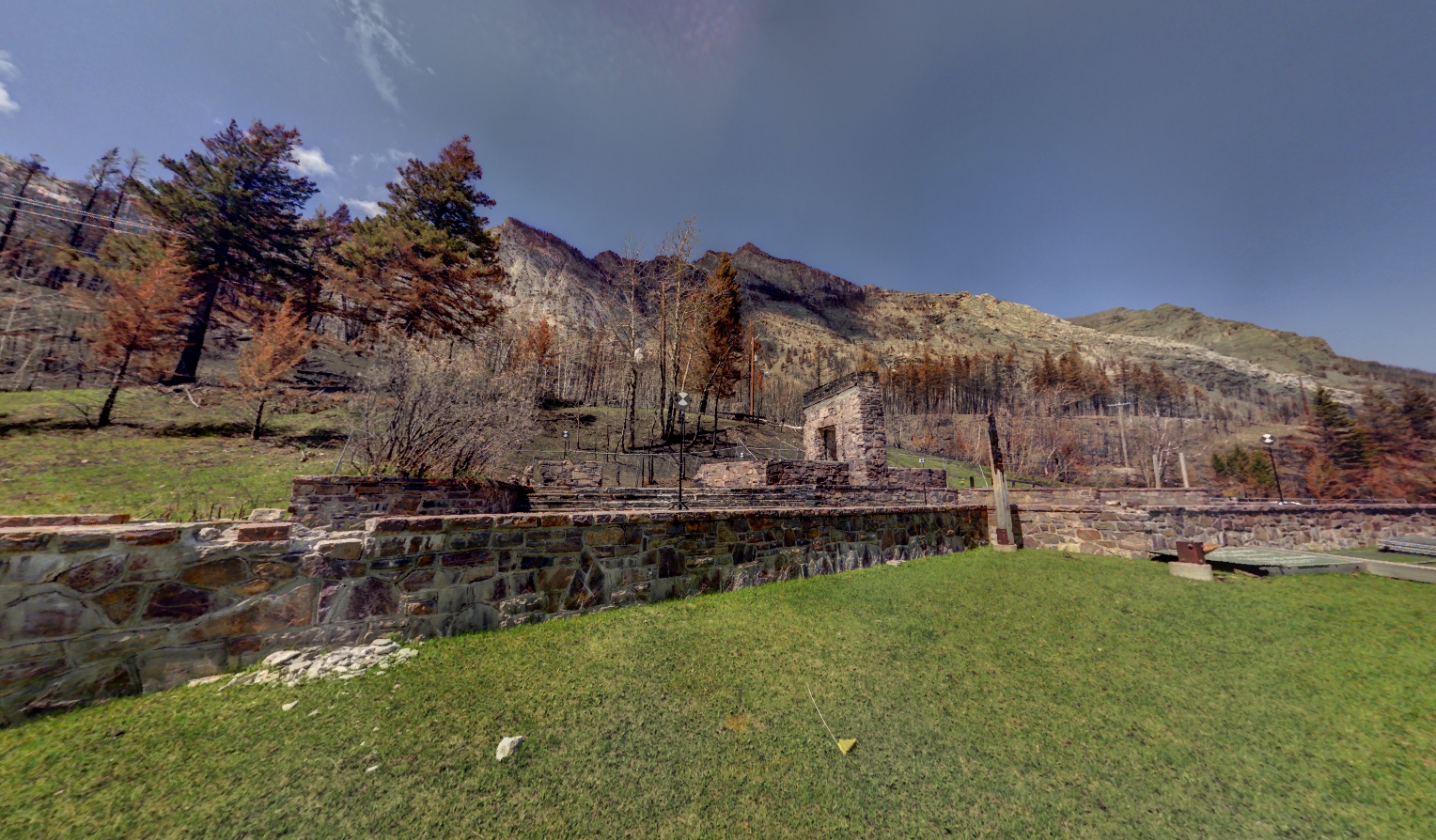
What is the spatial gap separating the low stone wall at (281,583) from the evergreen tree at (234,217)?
61.0 ft

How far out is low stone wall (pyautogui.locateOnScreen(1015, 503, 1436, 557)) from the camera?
301 inches

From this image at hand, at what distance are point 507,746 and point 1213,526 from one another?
13.3 m

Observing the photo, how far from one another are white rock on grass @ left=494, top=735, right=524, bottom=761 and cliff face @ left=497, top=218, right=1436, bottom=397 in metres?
56.6

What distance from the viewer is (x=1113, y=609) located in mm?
4445

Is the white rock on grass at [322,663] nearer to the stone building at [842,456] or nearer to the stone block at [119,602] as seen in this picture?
the stone block at [119,602]

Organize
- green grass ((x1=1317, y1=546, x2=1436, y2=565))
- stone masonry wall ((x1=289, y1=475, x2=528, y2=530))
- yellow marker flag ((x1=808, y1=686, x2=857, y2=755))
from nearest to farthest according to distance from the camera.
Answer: yellow marker flag ((x1=808, y1=686, x2=857, y2=755))
stone masonry wall ((x1=289, y1=475, x2=528, y2=530))
green grass ((x1=1317, y1=546, x2=1436, y2=565))

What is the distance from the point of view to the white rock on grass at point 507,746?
2.08 metres

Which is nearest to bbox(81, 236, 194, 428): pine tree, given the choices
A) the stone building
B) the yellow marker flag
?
the stone building

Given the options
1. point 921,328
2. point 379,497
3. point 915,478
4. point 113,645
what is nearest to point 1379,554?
point 915,478

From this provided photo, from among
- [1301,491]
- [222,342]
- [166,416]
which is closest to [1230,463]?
[1301,491]

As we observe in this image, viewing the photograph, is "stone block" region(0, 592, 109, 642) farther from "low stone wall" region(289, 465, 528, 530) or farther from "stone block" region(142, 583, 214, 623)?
"low stone wall" region(289, 465, 528, 530)

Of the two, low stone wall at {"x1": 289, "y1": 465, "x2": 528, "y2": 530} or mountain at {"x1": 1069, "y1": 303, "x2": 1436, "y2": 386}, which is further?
mountain at {"x1": 1069, "y1": 303, "x2": 1436, "y2": 386}

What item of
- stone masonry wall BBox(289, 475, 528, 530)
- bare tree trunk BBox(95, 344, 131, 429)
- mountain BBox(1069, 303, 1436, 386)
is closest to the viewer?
stone masonry wall BBox(289, 475, 528, 530)

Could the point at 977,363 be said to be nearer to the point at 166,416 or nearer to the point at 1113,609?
the point at 1113,609
